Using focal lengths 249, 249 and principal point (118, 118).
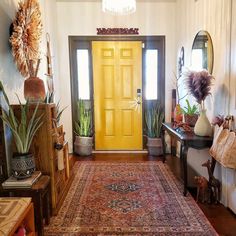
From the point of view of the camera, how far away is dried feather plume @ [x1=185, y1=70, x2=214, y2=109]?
257cm

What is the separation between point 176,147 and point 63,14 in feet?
9.82

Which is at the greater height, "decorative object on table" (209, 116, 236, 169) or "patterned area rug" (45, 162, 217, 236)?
"decorative object on table" (209, 116, 236, 169)

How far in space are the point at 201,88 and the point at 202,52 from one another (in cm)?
68

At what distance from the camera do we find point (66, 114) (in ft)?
14.8

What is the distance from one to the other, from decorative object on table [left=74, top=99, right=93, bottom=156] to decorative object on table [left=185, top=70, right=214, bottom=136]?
216 cm

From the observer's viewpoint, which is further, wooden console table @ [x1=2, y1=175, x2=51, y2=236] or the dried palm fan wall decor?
the dried palm fan wall decor

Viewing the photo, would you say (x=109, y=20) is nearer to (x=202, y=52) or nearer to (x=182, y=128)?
(x=202, y=52)

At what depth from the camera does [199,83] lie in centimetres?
258

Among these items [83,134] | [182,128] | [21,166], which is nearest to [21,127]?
[21,166]

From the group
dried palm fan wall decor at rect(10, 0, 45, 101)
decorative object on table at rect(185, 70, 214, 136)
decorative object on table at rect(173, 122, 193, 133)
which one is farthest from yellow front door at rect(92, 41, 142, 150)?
decorative object on table at rect(185, 70, 214, 136)

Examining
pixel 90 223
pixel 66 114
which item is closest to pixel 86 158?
pixel 66 114

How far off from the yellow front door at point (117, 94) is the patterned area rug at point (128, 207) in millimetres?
1142

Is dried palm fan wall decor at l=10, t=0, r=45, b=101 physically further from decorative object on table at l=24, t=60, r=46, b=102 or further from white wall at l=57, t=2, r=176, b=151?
white wall at l=57, t=2, r=176, b=151

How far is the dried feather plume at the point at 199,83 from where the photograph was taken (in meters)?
2.57
